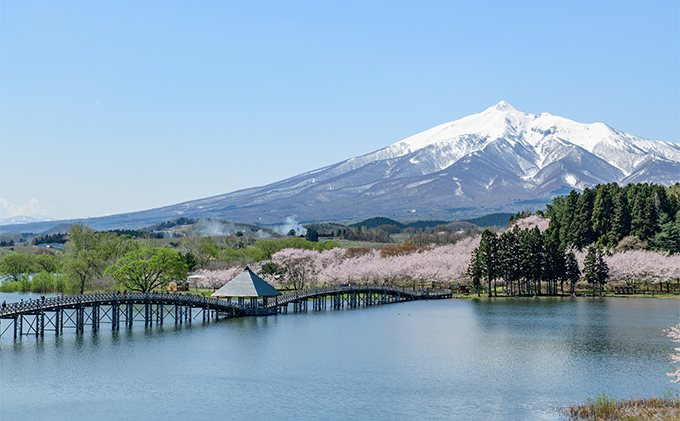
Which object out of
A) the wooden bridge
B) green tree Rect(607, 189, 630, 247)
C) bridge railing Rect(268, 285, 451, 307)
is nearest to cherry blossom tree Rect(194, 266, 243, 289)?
the wooden bridge

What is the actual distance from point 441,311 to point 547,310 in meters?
12.1

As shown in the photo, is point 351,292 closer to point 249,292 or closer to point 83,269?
point 249,292

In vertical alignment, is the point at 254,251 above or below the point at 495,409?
above

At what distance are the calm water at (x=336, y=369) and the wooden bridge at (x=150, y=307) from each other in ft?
8.07

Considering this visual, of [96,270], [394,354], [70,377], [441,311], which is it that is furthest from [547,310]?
[96,270]

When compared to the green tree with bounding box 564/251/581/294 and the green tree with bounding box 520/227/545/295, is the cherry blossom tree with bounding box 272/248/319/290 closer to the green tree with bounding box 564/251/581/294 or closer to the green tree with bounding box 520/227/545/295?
the green tree with bounding box 520/227/545/295

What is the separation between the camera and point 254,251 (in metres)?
135

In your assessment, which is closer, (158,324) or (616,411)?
(616,411)

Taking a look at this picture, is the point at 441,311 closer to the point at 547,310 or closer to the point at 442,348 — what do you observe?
the point at 547,310

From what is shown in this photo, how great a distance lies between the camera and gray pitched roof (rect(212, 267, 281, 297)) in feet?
240

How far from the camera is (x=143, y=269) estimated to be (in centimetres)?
8794

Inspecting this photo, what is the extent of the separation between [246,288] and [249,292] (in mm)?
699

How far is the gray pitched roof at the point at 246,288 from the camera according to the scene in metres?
73.2

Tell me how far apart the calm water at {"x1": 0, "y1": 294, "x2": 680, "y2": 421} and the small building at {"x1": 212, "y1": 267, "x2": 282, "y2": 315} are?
5020mm
